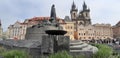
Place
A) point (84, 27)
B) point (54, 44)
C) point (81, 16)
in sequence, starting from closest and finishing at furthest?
point (54, 44), point (84, 27), point (81, 16)

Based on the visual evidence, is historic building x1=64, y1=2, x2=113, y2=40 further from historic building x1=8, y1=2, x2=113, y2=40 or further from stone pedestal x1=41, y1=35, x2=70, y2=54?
stone pedestal x1=41, y1=35, x2=70, y2=54

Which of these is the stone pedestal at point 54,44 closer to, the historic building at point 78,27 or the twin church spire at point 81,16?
the historic building at point 78,27

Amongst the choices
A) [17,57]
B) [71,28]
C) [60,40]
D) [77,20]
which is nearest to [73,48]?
[60,40]

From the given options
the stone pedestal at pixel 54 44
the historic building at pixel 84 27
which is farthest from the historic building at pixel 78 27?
the stone pedestal at pixel 54 44

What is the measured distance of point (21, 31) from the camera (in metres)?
104

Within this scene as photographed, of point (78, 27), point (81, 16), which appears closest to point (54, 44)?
point (78, 27)

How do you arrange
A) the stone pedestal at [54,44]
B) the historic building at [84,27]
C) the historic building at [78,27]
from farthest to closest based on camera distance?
1. the historic building at [84,27]
2. the historic building at [78,27]
3. the stone pedestal at [54,44]

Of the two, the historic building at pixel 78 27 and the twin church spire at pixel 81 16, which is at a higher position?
the twin church spire at pixel 81 16

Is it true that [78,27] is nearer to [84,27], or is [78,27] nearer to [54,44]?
[84,27]

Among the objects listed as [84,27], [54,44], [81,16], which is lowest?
[54,44]

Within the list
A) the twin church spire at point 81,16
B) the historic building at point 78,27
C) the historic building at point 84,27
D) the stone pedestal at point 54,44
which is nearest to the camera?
the stone pedestal at point 54,44

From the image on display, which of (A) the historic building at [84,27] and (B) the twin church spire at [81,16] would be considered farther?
(B) the twin church spire at [81,16]

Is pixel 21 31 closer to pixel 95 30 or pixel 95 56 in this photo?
pixel 95 30

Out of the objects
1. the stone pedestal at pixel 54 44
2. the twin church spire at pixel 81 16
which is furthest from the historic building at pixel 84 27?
the stone pedestal at pixel 54 44
